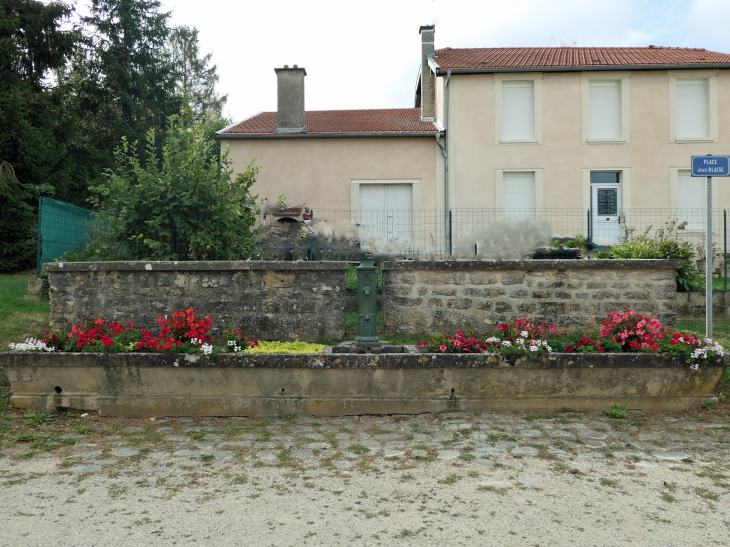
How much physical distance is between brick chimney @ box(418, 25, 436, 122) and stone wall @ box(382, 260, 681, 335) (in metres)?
11.0

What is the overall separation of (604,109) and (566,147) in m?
1.63

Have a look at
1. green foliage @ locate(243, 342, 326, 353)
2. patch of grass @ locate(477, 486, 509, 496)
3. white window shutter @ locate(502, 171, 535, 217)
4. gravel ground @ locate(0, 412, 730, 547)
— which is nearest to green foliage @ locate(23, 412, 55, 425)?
gravel ground @ locate(0, 412, 730, 547)

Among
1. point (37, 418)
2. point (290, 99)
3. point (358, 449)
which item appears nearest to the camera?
point (358, 449)

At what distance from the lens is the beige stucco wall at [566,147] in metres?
15.6

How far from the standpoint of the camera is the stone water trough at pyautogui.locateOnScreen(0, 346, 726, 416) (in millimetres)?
5117

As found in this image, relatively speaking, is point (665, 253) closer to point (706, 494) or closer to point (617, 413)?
point (617, 413)

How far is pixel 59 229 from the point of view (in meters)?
9.41

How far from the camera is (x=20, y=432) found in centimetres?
466

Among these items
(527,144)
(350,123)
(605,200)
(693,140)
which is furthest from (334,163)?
(693,140)

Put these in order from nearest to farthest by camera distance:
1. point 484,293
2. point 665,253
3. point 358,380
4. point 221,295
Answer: point 358,380 < point 221,295 < point 484,293 < point 665,253

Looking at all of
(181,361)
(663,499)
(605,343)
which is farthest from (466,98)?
(663,499)

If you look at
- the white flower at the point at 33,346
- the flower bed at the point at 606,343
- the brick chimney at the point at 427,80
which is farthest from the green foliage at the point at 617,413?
the brick chimney at the point at 427,80

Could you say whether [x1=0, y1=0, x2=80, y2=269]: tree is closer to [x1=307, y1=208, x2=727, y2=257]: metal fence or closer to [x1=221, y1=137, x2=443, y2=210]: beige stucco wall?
[x1=221, y1=137, x2=443, y2=210]: beige stucco wall

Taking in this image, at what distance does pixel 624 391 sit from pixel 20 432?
17.7 feet
